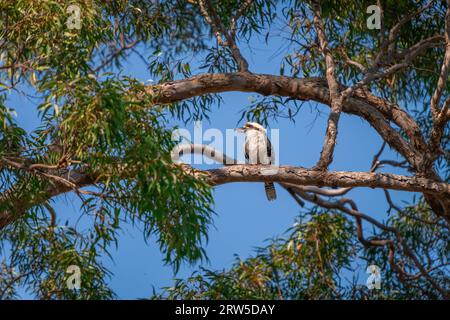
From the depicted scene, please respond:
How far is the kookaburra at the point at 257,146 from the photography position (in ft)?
29.8

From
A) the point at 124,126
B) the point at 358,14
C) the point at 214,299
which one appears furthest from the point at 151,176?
the point at 358,14

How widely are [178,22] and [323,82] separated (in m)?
2.08

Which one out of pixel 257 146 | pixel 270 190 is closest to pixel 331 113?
pixel 257 146

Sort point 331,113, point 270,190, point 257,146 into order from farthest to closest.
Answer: point 270,190 < point 257,146 < point 331,113

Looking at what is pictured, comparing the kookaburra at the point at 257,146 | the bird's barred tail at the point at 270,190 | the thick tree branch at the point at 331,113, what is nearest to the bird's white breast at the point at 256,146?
the kookaburra at the point at 257,146

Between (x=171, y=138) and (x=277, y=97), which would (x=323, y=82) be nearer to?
(x=277, y=97)

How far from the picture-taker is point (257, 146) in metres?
9.08

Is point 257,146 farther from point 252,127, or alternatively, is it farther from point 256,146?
point 252,127

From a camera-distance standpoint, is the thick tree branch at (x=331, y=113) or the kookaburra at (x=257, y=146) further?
the kookaburra at (x=257, y=146)

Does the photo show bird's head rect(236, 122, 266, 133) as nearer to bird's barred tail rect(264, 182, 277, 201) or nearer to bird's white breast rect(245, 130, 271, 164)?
bird's white breast rect(245, 130, 271, 164)

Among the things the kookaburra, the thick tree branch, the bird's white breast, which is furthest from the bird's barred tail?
the thick tree branch

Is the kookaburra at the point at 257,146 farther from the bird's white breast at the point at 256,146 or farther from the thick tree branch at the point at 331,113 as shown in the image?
the thick tree branch at the point at 331,113

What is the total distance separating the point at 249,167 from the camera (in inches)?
285

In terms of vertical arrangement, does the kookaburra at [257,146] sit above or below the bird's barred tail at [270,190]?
above
